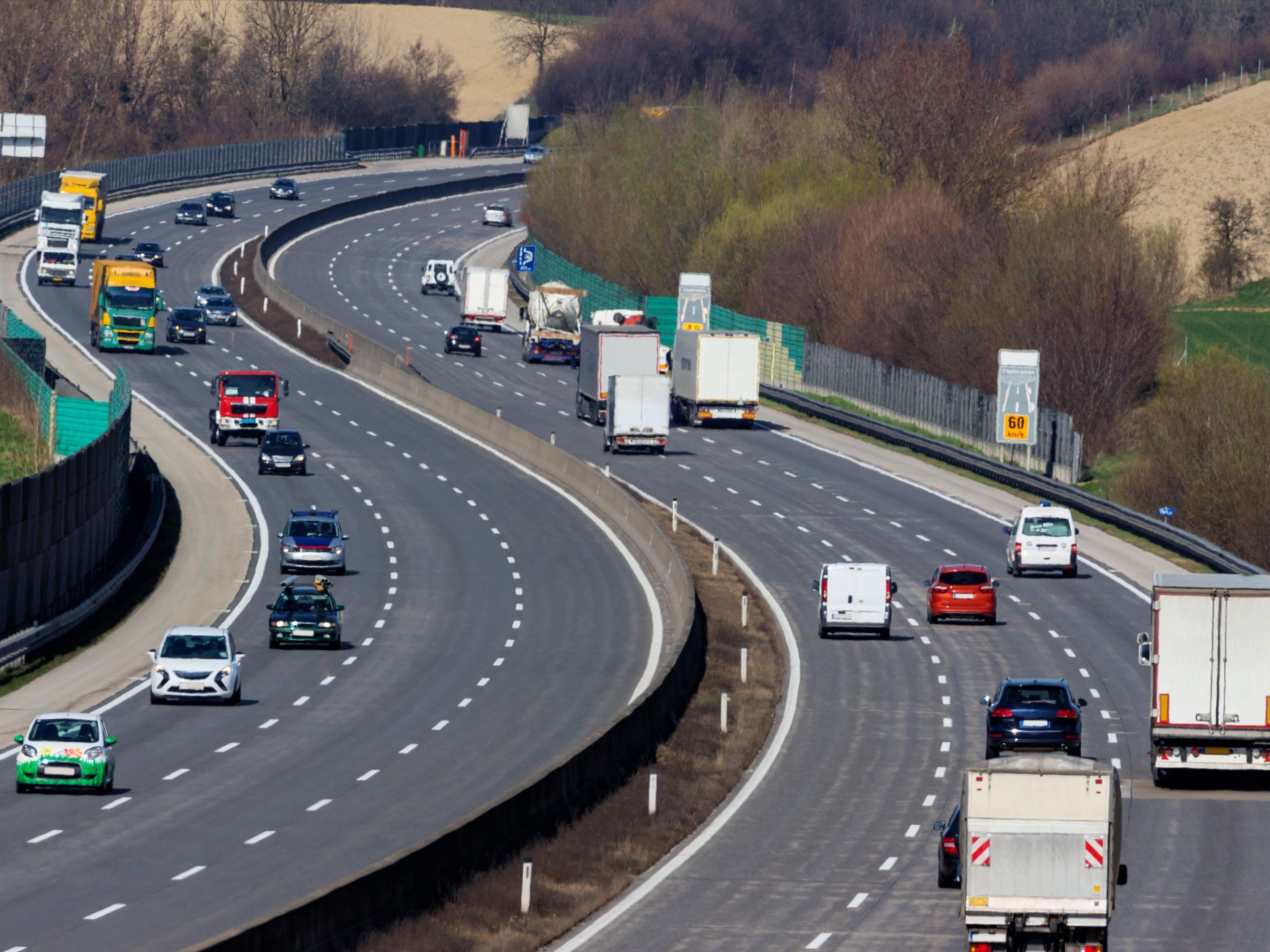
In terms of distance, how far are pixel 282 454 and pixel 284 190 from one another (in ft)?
269

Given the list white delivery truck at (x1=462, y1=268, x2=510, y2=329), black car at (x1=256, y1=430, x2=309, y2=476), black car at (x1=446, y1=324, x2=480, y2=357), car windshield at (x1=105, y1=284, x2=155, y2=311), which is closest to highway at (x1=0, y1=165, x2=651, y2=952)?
black car at (x1=256, y1=430, x2=309, y2=476)

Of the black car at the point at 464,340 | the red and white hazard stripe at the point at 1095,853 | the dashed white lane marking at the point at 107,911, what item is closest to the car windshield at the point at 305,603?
the dashed white lane marking at the point at 107,911

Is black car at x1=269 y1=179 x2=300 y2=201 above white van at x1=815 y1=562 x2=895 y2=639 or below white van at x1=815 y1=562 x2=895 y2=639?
above

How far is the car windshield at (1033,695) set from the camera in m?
36.2

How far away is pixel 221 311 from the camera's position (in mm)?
99938

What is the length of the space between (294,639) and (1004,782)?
2737cm

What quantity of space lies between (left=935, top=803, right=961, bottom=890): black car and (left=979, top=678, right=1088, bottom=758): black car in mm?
8137

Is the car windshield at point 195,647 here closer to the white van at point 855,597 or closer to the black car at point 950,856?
the white van at point 855,597

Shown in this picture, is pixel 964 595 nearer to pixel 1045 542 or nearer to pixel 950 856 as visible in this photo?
pixel 1045 542

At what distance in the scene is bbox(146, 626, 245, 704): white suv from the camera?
133ft

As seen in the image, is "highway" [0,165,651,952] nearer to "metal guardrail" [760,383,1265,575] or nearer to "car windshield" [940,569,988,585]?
"car windshield" [940,569,988,585]

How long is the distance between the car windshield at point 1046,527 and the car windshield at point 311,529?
742 inches

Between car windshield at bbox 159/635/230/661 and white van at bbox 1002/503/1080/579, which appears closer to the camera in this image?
car windshield at bbox 159/635/230/661

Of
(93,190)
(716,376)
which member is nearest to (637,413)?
(716,376)
